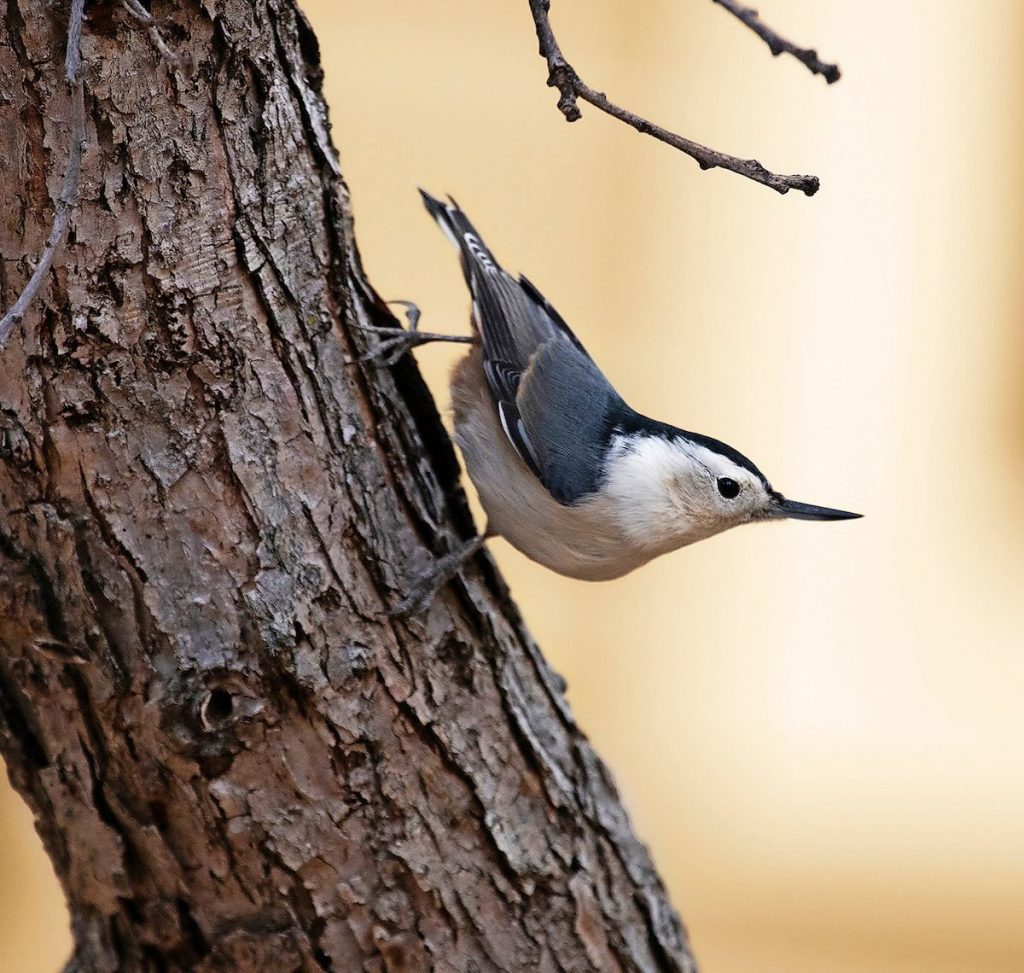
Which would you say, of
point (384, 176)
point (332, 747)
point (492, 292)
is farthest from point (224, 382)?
point (384, 176)

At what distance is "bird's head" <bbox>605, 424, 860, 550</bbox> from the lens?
6.66ft

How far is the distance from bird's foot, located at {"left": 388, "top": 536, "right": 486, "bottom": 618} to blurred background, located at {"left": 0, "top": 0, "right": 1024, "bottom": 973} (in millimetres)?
1812

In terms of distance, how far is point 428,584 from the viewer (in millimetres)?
1742

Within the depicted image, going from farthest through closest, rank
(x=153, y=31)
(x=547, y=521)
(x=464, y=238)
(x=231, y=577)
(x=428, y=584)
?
(x=464, y=238) → (x=547, y=521) → (x=428, y=584) → (x=231, y=577) → (x=153, y=31)

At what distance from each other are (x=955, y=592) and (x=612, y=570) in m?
2.21

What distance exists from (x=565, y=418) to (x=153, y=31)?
3.16ft

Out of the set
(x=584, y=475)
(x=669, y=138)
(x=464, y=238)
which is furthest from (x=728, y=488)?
(x=669, y=138)

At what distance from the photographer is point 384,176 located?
11.8 ft

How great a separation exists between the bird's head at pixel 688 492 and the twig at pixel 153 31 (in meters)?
0.92

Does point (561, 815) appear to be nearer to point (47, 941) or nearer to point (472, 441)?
point (472, 441)

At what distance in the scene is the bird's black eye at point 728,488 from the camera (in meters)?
2.03

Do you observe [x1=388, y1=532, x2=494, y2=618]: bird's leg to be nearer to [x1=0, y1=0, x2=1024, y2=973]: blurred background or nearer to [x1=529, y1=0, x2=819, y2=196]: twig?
[x1=529, y1=0, x2=819, y2=196]: twig

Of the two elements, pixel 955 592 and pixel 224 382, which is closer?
pixel 224 382

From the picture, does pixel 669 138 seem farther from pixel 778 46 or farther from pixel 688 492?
pixel 688 492
